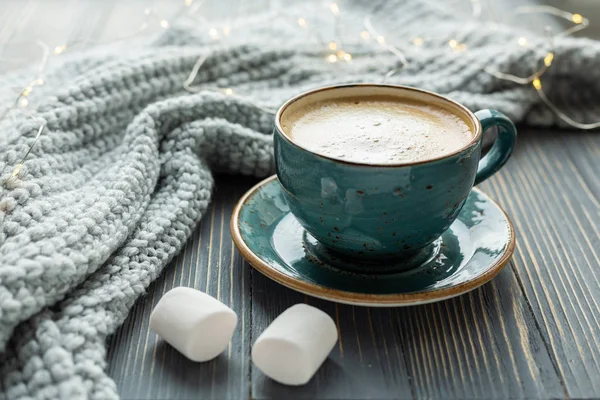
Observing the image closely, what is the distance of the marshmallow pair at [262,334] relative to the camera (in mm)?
608

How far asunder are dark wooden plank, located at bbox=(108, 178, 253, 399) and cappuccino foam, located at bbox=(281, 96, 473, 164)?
176 millimetres

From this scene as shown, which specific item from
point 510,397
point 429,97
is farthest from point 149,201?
point 510,397

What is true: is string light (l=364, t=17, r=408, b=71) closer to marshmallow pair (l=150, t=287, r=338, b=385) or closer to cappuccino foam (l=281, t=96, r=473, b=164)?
cappuccino foam (l=281, t=96, r=473, b=164)

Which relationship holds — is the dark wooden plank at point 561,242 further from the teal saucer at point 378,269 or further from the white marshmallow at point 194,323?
the white marshmallow at point 194,323

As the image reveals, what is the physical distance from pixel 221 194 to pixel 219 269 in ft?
0.62

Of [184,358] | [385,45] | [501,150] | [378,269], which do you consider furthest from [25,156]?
[385,45]

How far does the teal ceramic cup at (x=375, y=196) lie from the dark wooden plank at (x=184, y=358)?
114 mm

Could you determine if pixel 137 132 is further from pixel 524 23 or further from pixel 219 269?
pixel 524 23

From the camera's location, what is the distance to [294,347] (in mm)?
602

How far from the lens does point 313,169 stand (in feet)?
2.23

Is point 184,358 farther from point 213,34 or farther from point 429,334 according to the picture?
point 213,34

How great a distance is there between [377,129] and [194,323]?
30 cm

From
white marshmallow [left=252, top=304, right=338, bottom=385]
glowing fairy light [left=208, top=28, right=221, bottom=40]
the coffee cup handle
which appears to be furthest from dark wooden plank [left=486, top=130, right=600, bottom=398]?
glowing fairy light [left=208, top=28, right=221, bottom=40]

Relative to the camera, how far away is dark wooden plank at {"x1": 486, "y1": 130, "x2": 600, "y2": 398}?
26.2 inches
